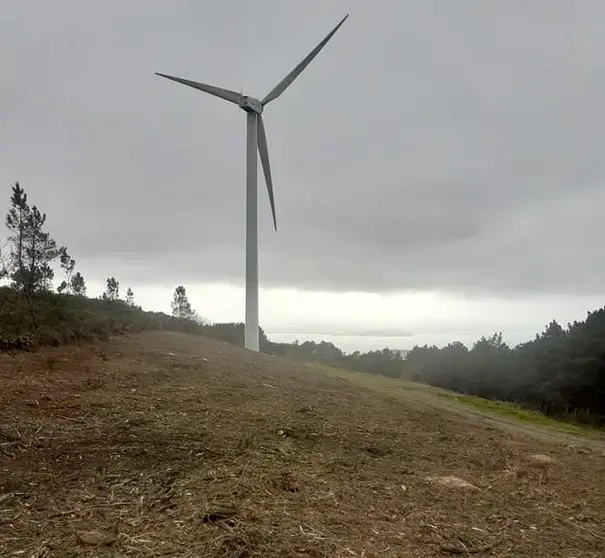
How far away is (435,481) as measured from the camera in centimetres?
594

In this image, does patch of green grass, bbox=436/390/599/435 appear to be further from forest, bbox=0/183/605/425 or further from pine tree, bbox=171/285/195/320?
pine tree, bbox=171/285/195/320

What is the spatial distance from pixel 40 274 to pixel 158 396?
11.2m

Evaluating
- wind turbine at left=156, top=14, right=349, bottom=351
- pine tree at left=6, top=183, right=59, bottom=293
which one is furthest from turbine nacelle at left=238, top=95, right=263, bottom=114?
pine tree at left=6, top=183, right=59, bottom=293

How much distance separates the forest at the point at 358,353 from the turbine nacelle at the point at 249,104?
708 centimetres

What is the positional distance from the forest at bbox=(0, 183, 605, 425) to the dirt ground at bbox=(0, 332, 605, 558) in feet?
6.91

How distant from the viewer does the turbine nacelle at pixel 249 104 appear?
18109 millimetres

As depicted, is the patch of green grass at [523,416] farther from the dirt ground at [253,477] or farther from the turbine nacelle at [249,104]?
the turbine nacelle at [249,104]

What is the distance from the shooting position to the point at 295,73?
18344mm

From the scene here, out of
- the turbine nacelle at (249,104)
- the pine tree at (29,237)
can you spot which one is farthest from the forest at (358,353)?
the turbine nacelle at (249,104)

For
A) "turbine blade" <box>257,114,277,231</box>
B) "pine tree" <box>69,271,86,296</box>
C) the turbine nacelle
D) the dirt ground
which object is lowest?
the dirt ground

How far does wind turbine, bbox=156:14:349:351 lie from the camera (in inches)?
680

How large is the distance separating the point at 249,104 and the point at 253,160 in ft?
6.10

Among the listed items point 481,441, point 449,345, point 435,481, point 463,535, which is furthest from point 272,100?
point 449,345

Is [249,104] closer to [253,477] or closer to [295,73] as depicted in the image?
[295,73]
